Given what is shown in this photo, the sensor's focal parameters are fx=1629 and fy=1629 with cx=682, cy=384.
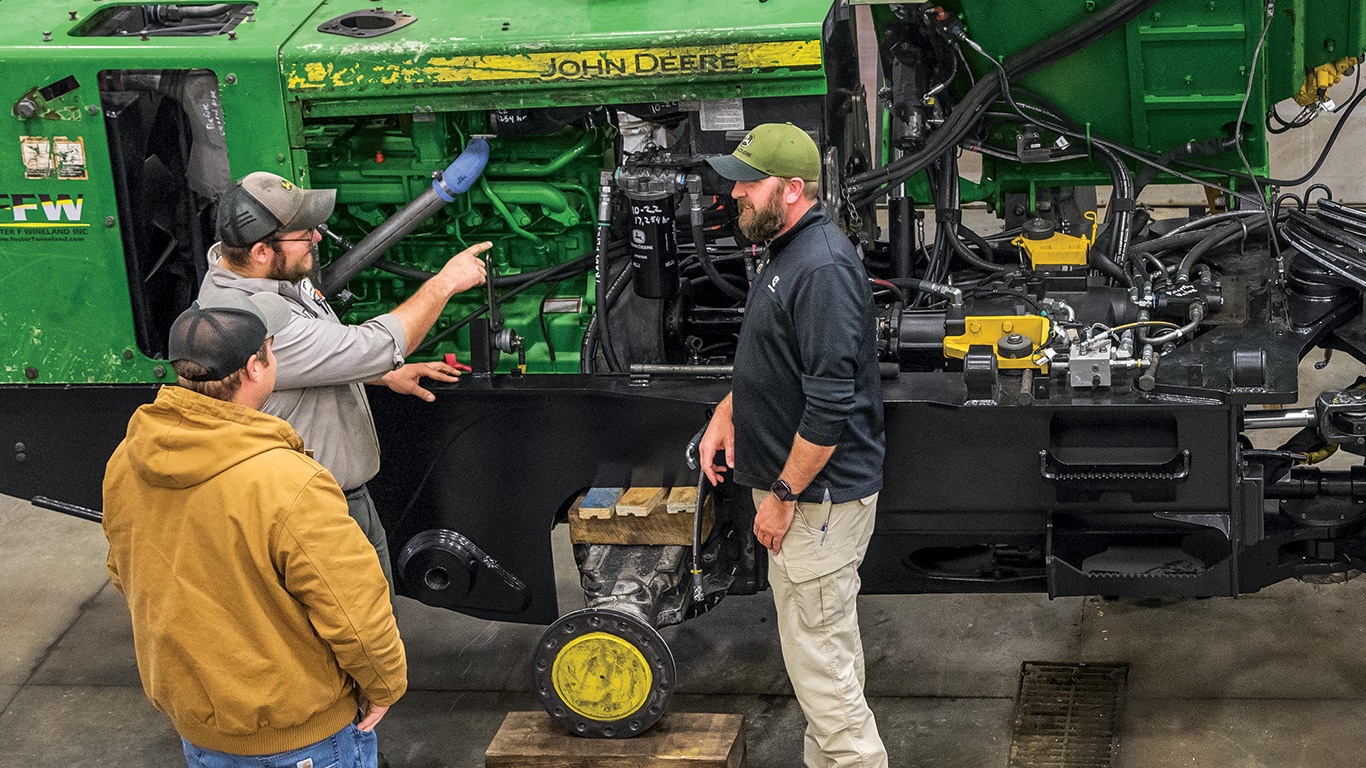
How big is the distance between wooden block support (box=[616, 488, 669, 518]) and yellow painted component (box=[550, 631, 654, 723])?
0.34 meters

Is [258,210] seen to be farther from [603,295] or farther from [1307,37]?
[1307,37]

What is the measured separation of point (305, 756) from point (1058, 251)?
273cm

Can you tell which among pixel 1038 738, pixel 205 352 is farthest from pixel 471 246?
pixel 1038 738


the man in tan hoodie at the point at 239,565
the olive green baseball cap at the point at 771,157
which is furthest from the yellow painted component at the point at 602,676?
the olive green baseball cap at the point at 771,157

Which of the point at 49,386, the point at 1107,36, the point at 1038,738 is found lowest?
the point at 1038,738

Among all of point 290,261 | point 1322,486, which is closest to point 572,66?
point 290,261

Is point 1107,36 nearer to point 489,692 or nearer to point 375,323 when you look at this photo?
point 375,323

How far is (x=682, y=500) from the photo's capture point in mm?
4430

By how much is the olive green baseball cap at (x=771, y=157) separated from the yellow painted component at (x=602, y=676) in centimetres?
131

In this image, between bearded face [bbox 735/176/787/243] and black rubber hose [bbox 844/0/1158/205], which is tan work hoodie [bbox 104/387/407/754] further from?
black rubber hose [bbox 844/0/1158/205]

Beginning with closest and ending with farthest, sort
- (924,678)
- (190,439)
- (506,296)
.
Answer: (190,439) → (506,296) → (924,678)

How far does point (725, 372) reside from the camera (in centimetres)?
443

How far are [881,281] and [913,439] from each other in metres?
0.75

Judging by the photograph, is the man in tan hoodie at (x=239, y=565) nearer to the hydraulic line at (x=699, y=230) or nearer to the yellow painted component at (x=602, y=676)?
the yellow painted component at (x=602, y=676)
